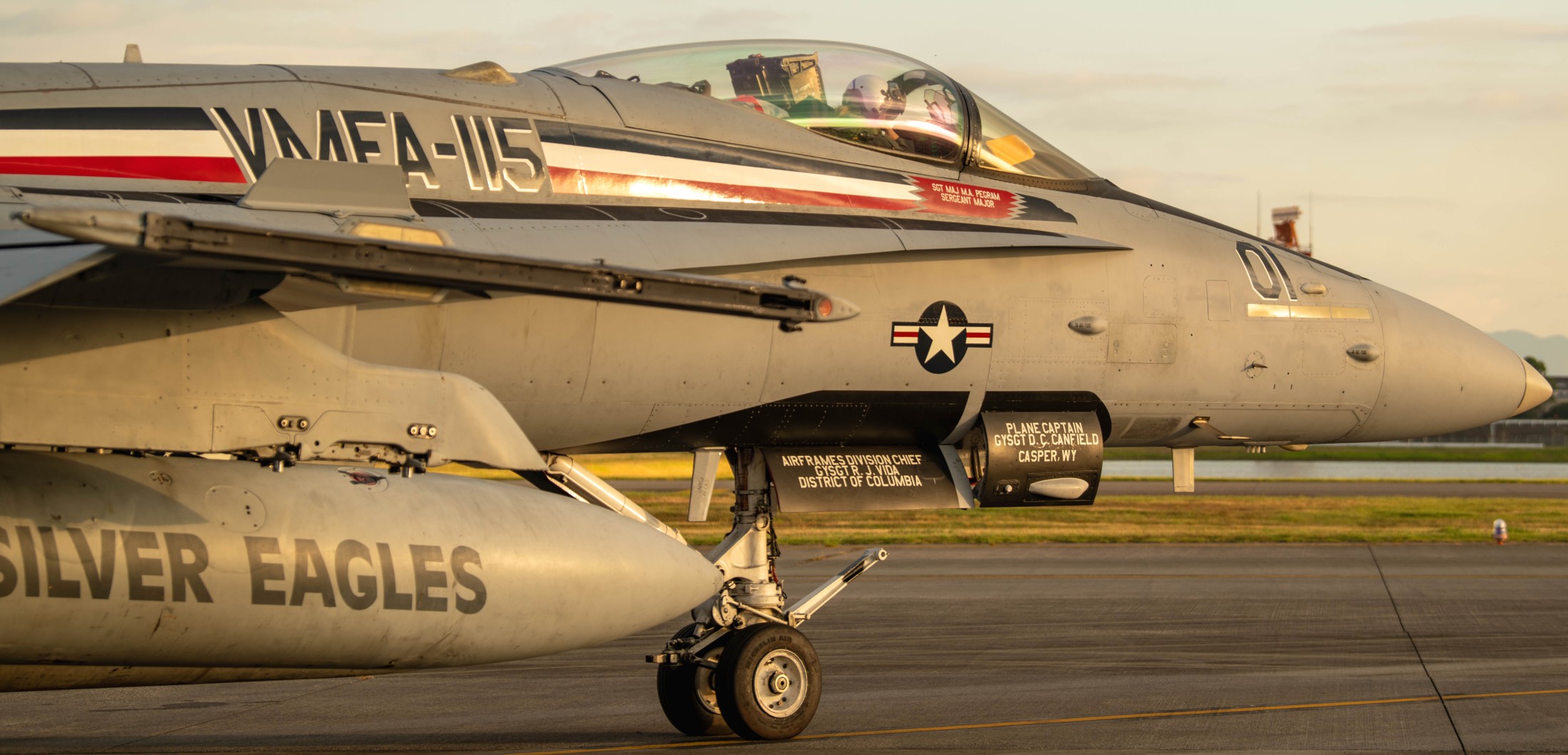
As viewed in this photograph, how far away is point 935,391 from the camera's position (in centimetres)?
936

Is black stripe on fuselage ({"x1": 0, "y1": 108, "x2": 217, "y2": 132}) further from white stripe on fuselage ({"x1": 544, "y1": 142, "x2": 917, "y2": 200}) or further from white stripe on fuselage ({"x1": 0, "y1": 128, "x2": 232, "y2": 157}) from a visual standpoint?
white stripe on fuselage ({"x1": 544, "y1": 142, "x2": 917, "y2": 200})

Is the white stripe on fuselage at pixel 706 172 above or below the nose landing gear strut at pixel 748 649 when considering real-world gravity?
above

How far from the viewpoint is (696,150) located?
8680mm

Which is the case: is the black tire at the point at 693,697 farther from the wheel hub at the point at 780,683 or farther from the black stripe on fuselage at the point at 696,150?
the black stripe on fuselage at the point at 696,150

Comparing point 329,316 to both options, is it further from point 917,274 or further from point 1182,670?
point 1182,670

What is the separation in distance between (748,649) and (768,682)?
0.28 meters

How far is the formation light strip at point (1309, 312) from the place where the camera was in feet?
32.8

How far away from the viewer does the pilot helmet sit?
943 centimetres

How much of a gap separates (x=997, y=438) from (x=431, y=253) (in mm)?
4814

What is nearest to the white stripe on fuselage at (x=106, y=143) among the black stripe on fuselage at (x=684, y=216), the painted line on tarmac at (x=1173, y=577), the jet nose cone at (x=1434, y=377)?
the black stripe on fuselage at (x=684, y=216)

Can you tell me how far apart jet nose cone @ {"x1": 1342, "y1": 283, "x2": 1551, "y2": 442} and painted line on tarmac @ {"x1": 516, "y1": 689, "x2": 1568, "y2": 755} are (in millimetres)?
2056

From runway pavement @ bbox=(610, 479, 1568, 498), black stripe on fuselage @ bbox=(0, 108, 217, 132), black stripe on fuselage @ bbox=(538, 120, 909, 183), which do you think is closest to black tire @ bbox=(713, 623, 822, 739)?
black stripe on fuselage @ bbox=(538, 120, 909, 183)

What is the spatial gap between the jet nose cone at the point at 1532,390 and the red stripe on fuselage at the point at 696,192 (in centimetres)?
494

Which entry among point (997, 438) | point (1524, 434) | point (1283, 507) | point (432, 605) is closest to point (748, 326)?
point (997, 438)
